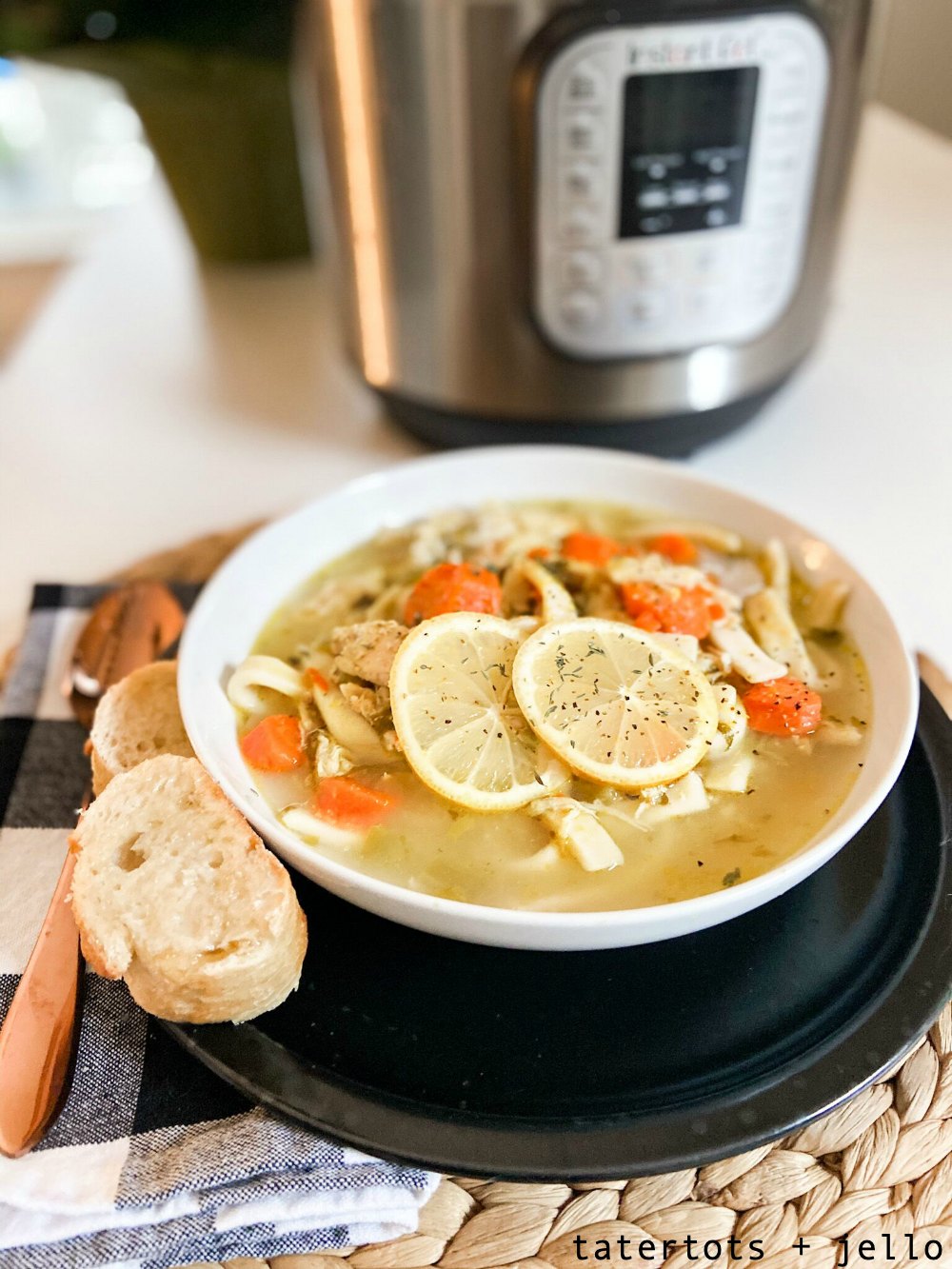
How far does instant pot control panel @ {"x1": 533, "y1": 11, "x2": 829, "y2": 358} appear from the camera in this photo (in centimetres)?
→ 128

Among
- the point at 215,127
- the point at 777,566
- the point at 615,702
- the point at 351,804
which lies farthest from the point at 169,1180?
the point at 215,127

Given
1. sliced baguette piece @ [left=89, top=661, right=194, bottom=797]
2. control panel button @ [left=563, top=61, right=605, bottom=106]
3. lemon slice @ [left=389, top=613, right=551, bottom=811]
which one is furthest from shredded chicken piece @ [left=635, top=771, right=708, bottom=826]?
control panel button @ [left=563, top=61, right=605, bottom=106]

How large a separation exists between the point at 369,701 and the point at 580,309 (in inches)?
27.4

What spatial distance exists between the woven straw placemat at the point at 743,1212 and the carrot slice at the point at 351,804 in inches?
12.6

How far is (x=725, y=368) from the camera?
158cm

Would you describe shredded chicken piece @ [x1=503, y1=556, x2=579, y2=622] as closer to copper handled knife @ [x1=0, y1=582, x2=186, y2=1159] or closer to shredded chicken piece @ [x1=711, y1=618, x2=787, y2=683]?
shredded chicken piece @ [x1=711, y1=618, x2=787, y2=683]

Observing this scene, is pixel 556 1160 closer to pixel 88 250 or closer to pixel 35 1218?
pixel 35 1218

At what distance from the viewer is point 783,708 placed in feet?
3.51

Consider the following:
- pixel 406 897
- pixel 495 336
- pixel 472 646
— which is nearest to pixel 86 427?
pixel 495 336

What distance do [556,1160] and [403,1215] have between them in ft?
0.48

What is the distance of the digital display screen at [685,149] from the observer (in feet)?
4.31

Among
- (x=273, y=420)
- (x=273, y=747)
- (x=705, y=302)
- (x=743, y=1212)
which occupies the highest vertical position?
(x=705, y=302)

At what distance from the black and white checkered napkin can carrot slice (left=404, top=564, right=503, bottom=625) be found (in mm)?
519

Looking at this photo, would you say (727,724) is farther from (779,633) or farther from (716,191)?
(716,191)
